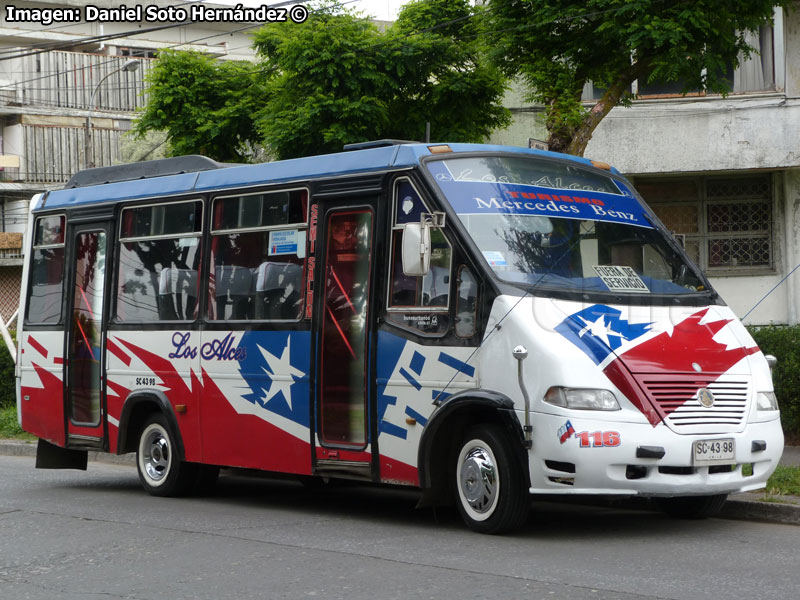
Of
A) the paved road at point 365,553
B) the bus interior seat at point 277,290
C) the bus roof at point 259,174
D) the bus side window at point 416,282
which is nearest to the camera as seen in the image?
the paved road at point 365,553

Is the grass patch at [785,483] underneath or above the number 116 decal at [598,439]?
underneath

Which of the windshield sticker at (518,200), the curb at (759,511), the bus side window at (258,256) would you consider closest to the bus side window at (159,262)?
the bus side window at (258,256)

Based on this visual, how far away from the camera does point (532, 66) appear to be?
14609 millimetres

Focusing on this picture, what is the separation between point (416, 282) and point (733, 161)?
10.8 metres

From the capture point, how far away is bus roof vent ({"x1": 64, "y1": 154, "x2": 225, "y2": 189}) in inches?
456

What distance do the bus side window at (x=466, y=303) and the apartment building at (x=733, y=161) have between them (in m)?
10.8

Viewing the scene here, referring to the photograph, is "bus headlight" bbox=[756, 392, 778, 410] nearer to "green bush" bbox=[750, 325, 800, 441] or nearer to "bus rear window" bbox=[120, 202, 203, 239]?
"green bush" bbox=[750, 325, 800, 441]

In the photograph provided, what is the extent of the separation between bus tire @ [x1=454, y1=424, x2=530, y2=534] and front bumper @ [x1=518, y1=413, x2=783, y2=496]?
21cm

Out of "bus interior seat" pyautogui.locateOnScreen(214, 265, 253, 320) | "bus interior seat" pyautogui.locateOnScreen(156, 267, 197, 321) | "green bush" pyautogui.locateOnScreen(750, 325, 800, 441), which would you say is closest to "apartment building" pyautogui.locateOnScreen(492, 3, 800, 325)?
"green bush" pyautogui.locateOnScreen(750, 325, 800, 441)

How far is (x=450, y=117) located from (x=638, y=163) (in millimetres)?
3443

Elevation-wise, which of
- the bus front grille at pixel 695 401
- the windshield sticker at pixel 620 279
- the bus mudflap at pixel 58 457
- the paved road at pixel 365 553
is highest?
the windshield sticker at pixel 620 279

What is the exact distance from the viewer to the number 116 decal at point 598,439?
7840mm

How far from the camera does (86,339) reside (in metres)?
12.3

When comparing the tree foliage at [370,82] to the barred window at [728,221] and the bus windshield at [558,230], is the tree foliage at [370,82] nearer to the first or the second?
the barred window at [728,221]
